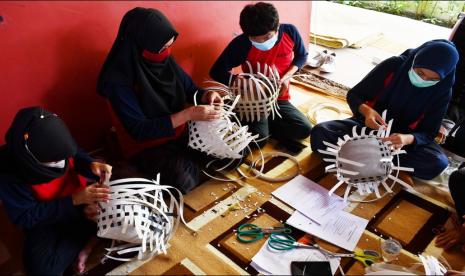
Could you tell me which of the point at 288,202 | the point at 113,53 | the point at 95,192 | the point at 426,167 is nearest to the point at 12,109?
the point at 113,53

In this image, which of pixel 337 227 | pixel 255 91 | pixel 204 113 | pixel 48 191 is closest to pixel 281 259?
pixel 337 227

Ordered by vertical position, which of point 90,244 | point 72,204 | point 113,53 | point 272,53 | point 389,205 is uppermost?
point 113,53

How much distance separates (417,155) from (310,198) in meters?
0.63

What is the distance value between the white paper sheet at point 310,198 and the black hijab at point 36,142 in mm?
1045

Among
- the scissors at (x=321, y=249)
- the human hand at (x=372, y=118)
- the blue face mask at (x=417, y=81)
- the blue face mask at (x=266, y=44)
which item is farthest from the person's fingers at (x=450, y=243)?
the blue face mask at (x=266, y=44)

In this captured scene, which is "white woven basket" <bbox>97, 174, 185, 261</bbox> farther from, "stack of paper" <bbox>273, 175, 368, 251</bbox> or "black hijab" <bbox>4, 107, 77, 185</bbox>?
"stack of paper" <bbox>273, 175, 368, 251</bbox>

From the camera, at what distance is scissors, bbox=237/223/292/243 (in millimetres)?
1688

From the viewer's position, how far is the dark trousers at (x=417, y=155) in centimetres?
198

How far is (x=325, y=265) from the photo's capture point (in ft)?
5.09

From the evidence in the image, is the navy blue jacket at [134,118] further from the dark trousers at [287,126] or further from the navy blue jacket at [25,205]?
the dark trousers at [287,126]

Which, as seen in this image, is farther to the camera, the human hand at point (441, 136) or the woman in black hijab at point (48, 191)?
the human hand at point (441, 136)

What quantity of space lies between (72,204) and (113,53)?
2.34 ft

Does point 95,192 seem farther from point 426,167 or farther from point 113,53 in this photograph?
point 426,167

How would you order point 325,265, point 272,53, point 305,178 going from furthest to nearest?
point 272,53 → point 305,178 → point 325,265
